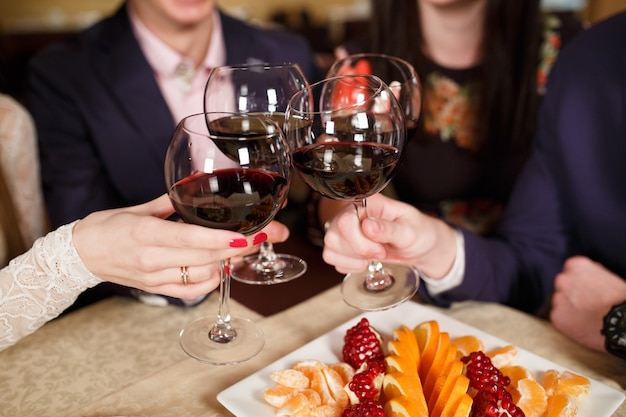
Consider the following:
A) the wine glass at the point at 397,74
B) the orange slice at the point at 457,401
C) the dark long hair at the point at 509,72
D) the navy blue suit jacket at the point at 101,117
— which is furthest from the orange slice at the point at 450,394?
the dark long hair at the point at 509,72

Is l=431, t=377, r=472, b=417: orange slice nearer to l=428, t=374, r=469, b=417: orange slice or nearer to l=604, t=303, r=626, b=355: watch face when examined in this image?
l=428, t=374, r=469, b=417: orange slice

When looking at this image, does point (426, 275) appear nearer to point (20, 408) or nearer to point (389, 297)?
point (389, 297)

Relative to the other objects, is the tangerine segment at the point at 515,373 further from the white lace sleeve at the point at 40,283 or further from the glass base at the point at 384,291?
the white lace sleeve at the point at 40,283

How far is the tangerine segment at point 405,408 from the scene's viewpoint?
0.77 meters

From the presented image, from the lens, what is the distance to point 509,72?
1929mm

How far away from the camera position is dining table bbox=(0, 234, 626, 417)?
0.92 m

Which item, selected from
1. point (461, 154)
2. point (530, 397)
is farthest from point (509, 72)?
point (530, 397)

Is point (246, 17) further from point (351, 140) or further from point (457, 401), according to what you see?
point (457, 401)

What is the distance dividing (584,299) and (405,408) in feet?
1.72

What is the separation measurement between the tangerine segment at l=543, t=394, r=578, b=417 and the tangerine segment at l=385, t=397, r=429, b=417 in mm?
171

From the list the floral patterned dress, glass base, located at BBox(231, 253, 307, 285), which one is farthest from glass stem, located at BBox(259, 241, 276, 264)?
the floral patterned dress

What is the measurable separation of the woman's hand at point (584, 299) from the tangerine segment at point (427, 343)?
30 centimetres

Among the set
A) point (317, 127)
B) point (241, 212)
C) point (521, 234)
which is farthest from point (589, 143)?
point (241, 212)

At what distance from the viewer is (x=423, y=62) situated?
200cm
